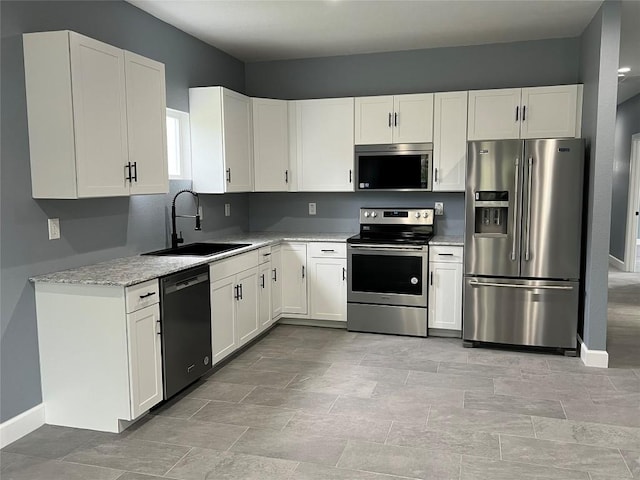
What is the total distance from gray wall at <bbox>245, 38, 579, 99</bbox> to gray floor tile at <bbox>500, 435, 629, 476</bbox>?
342 centimetres

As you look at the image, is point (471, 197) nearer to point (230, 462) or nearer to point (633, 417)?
point (633, 417)

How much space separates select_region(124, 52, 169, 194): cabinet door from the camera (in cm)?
333

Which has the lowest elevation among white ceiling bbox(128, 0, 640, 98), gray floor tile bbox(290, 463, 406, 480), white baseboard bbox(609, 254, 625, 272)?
gray floor tile bbox(290, 463, 406, 480)

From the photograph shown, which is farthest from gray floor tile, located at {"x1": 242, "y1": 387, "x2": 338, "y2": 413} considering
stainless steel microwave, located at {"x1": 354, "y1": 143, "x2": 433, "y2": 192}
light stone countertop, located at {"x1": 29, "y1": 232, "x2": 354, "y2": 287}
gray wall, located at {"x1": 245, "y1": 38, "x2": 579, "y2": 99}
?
gray wall, located at {"x1": 245, "y1": 38, "x2": 579, "y2": 99}

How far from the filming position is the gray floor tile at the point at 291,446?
8.97 ft

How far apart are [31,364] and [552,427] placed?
301cm

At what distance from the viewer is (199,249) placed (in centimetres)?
445

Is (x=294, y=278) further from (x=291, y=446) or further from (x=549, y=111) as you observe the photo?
(x=549, y=111)

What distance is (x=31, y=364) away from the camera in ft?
9.87

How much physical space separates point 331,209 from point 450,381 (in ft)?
8.02

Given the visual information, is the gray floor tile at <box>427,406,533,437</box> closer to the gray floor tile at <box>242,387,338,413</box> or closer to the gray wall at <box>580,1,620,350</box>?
the gray floor tile at <box>242,387,338,413</box>

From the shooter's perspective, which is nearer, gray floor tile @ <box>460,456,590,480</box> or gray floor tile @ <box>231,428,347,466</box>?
gray floor tile @ <box>460,456,590,480</box>

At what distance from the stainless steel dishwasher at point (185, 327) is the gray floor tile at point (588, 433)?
216 centimetres

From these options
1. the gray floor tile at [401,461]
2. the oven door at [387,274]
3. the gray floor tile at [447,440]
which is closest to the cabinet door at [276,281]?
the oven door at [387,274]
